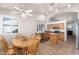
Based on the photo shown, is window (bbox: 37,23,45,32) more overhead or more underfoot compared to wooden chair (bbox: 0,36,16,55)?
more overhead

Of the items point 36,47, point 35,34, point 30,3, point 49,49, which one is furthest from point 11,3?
point 49,49

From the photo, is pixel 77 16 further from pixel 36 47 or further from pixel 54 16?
pixel 36 47

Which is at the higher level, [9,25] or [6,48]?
[9,25]

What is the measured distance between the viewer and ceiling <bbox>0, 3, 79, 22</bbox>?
9.41 feet

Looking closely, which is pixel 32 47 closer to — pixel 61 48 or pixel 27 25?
pixel 27 25

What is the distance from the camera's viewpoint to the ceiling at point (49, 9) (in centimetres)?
287

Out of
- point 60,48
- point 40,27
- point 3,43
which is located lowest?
point 60,48

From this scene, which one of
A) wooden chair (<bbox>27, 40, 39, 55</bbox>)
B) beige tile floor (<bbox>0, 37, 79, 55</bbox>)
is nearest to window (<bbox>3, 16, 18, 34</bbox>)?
wooden chair (<bbox>27, 40, 39, 55</bbox>)

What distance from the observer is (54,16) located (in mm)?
2926

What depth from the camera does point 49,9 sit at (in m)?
2.92

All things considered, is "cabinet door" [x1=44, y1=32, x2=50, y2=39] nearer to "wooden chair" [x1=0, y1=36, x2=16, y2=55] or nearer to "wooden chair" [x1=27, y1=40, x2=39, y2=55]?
"wooden chair" [x1=27, y1=40, x2=39, y2=55]

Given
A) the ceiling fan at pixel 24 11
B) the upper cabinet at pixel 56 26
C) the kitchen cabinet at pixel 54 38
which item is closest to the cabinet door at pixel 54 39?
the kitchen cabinet at pixel 54 38

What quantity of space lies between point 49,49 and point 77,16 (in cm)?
95

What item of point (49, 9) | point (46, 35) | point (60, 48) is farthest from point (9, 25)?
point (60, 48)
